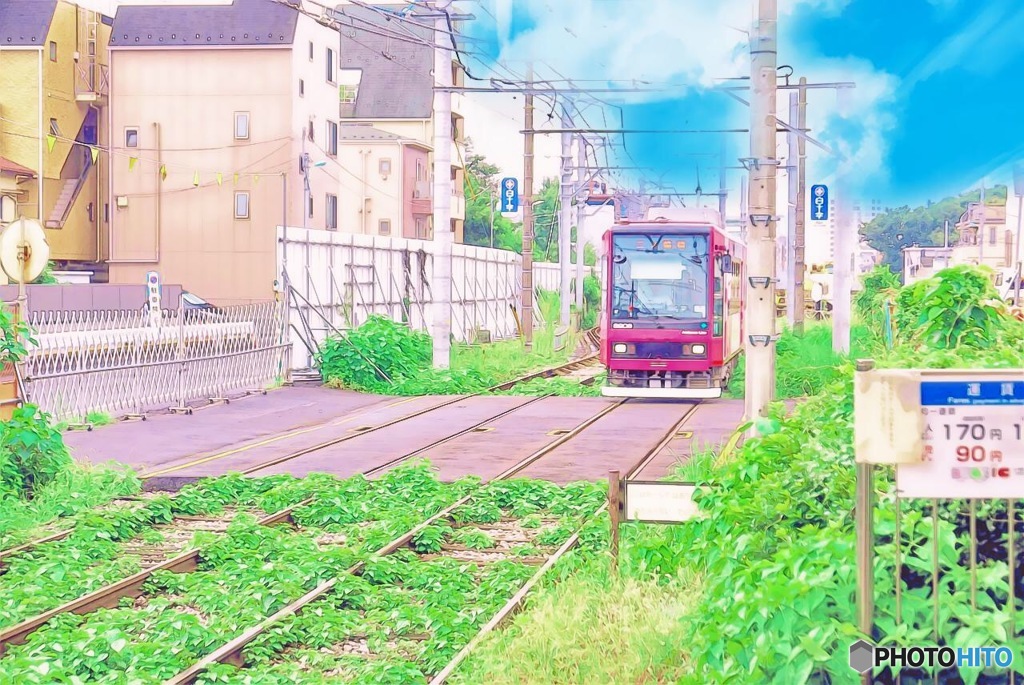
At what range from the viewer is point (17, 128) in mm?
46344

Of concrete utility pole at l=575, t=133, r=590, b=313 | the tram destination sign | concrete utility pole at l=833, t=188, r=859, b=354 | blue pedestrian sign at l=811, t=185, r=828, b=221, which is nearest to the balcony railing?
concrete utility pole at l=575, t=133, r=590, b=313

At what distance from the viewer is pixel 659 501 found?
8.39 meters

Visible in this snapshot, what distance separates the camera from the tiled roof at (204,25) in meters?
45.2

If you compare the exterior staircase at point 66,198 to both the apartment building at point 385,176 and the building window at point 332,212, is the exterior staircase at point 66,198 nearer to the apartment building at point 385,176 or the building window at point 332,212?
the building window at point 332,212

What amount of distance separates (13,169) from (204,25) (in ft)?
25.4

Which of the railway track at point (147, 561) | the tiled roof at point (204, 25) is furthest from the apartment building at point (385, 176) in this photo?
the railway track at point (147, 561)

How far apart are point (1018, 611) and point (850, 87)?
2062 cm

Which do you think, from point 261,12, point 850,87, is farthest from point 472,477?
point 261,12

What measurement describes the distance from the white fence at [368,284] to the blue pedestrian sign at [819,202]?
9642 millimetres

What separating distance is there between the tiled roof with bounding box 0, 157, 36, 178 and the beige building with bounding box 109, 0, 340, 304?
105 inches

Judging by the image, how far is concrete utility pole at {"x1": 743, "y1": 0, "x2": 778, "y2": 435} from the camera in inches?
450

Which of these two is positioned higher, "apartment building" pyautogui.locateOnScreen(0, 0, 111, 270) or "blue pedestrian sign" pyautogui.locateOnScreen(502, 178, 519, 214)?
"apartment building" pyautogui.locateOnScreen(0, 0, 111, 270)

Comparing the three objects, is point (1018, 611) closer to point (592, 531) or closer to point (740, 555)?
point (740, 555)

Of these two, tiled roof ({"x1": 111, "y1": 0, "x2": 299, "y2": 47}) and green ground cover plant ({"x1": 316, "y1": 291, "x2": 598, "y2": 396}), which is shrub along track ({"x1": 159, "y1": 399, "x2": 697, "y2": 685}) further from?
tiled roof ({"x1": 111, "y1": 0, "x2": 299, "y2": 47})
